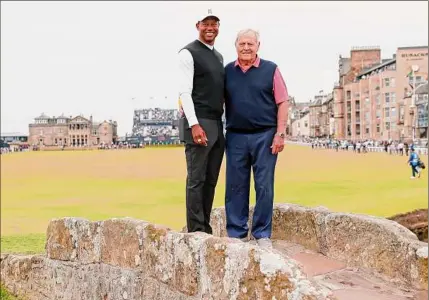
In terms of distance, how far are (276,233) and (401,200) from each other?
13.4 meters

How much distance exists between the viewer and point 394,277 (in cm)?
633

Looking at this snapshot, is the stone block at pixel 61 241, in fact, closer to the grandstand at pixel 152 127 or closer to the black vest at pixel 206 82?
the black vest at pixel 206 82

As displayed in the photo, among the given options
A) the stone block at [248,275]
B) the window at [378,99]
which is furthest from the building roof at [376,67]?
the stone block at [248,275]

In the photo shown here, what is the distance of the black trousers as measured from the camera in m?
6.60

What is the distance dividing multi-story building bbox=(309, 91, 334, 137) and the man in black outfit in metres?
135

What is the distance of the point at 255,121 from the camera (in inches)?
259

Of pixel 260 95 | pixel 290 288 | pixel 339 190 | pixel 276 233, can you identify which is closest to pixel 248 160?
pixel 260 95

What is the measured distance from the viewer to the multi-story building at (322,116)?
14600 cm

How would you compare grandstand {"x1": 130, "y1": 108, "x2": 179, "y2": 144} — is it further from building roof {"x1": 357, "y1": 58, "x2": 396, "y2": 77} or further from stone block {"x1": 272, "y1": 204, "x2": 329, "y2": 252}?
stone block {"x1": 272, "y1": 204, "x2": 329, "y2": 252}

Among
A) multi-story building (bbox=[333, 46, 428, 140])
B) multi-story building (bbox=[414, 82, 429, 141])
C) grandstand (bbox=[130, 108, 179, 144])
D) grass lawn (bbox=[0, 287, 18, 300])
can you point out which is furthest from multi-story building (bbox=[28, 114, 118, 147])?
grass lawn (bbox=[0, 287, 18, 300])

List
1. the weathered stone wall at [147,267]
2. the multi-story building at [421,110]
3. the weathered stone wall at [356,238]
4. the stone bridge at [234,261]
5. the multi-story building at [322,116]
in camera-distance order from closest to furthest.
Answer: the weathered stone wall at [147,267]
the stone bridge at [234,261]
the weathered stone wall at [356,238]
the multi-story building at [421,110]
the multi-story building at [322,116]

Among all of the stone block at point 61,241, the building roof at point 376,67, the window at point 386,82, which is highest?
the building roof at point 376,67

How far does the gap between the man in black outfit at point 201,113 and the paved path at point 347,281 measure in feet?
4.51

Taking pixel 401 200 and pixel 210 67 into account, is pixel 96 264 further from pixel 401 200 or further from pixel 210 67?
pixel 401 200
